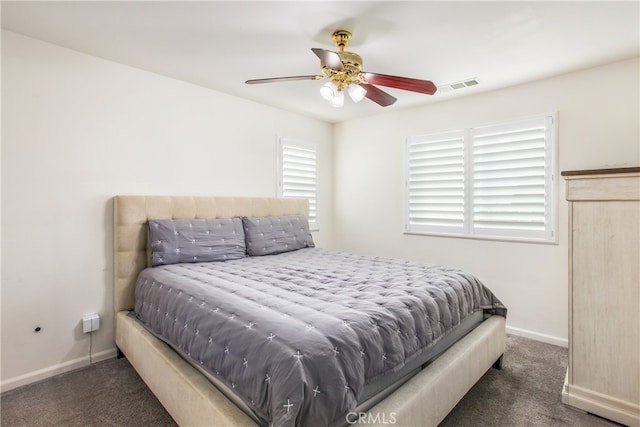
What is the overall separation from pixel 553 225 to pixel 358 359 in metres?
2.65

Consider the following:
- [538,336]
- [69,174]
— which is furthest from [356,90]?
[538,336]

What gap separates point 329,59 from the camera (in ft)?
6.36

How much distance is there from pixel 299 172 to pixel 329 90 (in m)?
2.18

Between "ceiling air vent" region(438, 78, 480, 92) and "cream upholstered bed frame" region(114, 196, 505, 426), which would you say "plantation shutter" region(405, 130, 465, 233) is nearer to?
"ceiling air vent" region(438, 78, 480, 92)

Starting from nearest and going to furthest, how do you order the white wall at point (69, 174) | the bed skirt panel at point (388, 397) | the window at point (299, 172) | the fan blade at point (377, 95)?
the bed skirt panel at point (388, 397) → the white wall at point (69, 174) → the fan blade at point (377, 95) → the window at point (299, 172)

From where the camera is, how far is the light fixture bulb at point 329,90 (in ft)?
7.25

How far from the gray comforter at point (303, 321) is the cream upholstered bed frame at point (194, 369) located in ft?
0.32

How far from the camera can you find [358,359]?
4.36 ft

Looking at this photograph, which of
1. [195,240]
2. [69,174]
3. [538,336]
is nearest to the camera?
[69,174]

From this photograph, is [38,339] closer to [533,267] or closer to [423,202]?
[423,202]

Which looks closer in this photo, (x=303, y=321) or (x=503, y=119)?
(x=303, y=321)

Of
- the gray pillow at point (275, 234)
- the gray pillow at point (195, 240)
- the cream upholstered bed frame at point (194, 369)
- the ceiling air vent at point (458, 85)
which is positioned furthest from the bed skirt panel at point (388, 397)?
the ceiling air vent at point (458, 85)

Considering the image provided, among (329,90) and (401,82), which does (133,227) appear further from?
(401,82)

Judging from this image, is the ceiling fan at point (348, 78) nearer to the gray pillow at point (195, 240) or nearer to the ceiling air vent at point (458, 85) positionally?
the ceiling air vent at point (458, 85)
